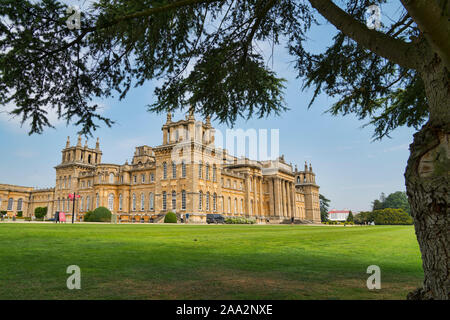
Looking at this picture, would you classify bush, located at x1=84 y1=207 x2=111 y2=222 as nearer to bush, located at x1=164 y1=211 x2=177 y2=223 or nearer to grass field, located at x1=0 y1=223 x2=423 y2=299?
bush, located at x1=164 y1=211 x2=177 y2=223

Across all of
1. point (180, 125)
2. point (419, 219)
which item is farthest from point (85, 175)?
point (419, 219)

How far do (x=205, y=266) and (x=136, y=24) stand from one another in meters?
4.06

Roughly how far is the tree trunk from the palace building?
36.6 metres

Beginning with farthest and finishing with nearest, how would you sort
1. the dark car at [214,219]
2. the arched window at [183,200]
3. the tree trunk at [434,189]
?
the arched window at [183,200], the dark car at [214,219], the tree trunk at [434,189]

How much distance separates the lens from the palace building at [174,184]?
4500 centimetres

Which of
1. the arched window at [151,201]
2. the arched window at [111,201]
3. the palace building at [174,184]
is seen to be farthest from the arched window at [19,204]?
the arched window at [151,201]

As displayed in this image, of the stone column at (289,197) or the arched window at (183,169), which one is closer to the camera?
the arched window at (183,169)

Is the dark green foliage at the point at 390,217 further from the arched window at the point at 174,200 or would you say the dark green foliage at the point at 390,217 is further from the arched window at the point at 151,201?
the arched window at the point at 151,201

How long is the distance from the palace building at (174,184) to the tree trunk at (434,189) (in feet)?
120

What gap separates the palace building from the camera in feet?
148

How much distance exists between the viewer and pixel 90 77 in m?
5.66

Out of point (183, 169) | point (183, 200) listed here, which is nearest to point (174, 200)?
point (183, 200)

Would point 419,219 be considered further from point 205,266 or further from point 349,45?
point 349,45

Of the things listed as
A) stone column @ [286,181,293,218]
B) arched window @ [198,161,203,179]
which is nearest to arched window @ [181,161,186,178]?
arched window @ [198,161,203,179]
